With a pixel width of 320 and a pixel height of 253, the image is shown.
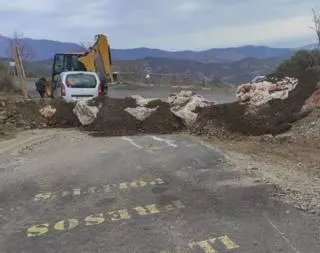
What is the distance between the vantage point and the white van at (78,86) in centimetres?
2122

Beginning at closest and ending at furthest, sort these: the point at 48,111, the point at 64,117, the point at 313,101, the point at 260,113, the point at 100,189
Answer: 1. the point at 100,189
2. the point at 313,101
3. the point at 260,113
4. the point at 64,117
5. the point at 48,111

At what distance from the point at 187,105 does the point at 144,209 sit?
9.63 metres

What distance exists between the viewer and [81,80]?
70.9 ft

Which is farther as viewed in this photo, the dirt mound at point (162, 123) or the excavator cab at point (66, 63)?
the excavator cab at point (66, 63)

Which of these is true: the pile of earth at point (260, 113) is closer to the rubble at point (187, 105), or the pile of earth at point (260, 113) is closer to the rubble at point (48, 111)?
the rubble at point (187, 105)

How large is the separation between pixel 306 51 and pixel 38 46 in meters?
85.5

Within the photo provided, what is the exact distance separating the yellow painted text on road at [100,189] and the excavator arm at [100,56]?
684 inches

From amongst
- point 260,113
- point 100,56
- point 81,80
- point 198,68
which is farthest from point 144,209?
point 198,68

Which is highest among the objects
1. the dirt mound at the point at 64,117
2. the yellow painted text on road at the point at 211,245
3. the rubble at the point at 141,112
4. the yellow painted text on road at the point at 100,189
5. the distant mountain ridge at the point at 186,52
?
the yellow painted text on road at the point at 211,245

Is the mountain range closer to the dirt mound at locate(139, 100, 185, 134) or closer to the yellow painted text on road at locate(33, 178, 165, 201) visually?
the dirt mound at locate(139, 100, 185, 134)

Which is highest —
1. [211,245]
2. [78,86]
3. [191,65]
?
[211,245]

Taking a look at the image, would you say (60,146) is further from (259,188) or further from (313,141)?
(259,188)

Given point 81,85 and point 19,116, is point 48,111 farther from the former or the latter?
point 81,85

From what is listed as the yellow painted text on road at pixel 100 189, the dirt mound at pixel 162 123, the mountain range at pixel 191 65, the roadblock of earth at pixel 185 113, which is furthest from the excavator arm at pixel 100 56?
the mountain range at pixel 191 65
